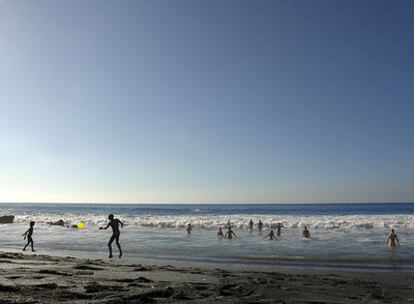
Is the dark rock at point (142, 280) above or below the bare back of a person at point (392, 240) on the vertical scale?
above

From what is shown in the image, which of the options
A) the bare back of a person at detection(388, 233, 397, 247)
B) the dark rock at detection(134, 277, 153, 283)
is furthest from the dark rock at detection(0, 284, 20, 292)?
the bare back of a person at detection(388, 233, 397, 247)

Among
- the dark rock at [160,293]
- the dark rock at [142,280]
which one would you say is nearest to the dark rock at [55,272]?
the dark rock at [142,280]

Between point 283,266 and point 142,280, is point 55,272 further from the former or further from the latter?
point 283,266

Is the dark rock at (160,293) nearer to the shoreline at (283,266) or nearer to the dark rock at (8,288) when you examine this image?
the dark rock at (8,288)

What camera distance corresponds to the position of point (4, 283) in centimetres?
739

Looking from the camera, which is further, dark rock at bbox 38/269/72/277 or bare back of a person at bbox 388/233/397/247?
bare back of a person at bbox 388/233/397/247

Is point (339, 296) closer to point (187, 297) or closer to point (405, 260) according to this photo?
point (187, 297)

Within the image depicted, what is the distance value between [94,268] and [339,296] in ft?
21.9

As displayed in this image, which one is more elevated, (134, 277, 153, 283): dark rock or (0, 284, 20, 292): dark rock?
(0, 284, 20, 292): dark rock

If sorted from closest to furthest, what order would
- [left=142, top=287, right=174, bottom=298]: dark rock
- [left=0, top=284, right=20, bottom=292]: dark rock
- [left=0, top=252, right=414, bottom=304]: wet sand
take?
[left=0, top=252, right=414, bottom=304]: wet sand < [left=0, top=284, right=20, bottom=292]: dark rock < [left=142, top=287, right=174, bottom=298]: dark rock

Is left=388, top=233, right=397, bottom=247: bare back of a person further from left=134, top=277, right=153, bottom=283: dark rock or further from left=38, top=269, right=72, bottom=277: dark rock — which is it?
left=38, top=269, right=72, bottom=277: dark rock

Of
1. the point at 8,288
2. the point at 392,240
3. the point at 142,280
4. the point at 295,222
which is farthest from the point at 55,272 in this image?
the point at 295,222

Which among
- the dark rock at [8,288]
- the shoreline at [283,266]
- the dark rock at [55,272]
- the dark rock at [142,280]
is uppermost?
the dark rock at [8,288]

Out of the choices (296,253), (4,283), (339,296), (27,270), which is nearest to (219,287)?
(339,296)
